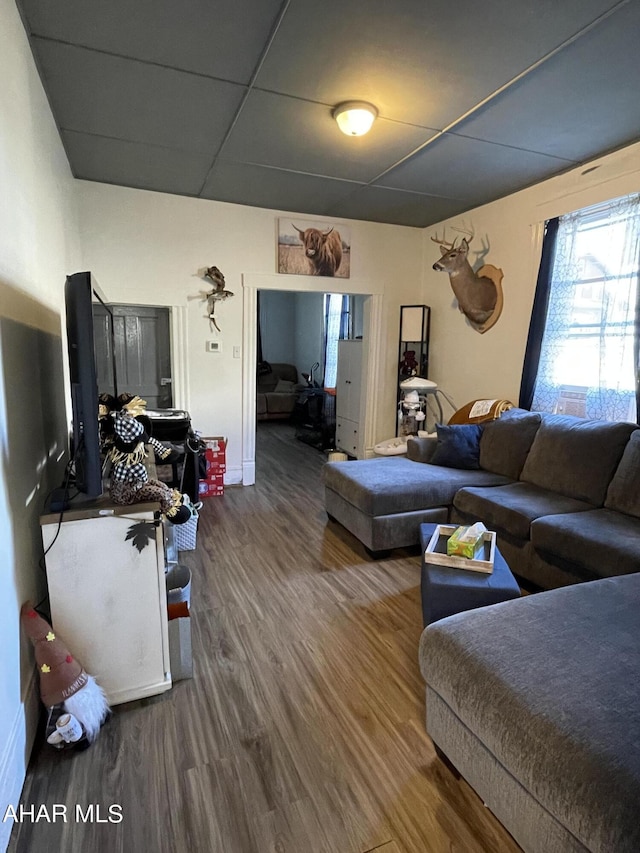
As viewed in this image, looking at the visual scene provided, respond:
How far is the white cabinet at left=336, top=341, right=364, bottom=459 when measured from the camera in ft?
17.7

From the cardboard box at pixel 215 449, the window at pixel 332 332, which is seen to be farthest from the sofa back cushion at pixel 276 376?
the cardboard box at pixel 215 449

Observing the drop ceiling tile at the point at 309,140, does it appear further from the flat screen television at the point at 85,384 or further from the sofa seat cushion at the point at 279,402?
the sofa seat cushion at the point at 279,402

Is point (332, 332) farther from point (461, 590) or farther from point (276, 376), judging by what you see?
point (461, 590)

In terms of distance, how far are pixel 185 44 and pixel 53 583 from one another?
2.35 m

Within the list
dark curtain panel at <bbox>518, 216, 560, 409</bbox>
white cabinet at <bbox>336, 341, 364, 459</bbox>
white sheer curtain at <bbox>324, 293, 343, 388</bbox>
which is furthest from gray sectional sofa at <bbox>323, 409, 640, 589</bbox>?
white sheer curtain at <bbox>324, 293, 343, 388</bbox>

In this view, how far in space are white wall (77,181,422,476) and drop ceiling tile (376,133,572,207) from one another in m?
1.13

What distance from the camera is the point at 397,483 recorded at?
122 inches

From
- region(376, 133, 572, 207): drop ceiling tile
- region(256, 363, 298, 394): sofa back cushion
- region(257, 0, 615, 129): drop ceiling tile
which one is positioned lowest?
region(256, 363, 298, 394): sofa back cushion

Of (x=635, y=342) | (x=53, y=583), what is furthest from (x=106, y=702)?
(x=635, y=342)

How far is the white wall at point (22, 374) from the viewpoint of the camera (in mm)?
1406

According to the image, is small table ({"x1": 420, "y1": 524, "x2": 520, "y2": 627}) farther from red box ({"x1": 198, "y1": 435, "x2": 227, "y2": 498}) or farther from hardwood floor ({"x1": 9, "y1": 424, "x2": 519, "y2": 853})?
red box ({"x1": 198, "y1": 435, "x2": 227, "y2": 498})

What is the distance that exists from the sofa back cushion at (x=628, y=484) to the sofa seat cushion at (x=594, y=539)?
0.17ft

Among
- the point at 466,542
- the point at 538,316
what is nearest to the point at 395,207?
the point at 538,316

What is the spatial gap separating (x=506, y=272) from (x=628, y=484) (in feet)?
7.08
